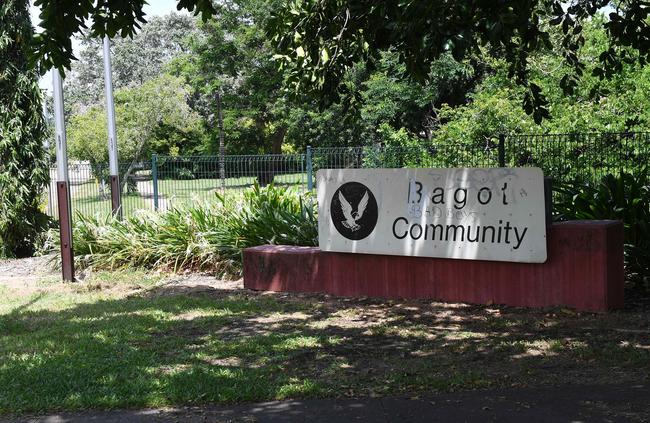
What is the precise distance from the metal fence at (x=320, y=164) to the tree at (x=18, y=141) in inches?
29.1

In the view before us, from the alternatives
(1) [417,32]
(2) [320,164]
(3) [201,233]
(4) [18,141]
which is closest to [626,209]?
(1) [417,32]

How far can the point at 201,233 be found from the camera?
11.7m

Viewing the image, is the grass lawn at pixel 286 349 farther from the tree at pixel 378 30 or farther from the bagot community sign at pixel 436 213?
the tree at pixel 378 30

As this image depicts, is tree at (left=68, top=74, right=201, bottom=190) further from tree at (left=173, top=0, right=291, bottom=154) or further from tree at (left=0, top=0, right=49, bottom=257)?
tree at (left=0, top=0, right=49, bottom=257)

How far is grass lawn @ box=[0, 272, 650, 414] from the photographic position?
5531mm

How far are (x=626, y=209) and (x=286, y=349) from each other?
477 cm

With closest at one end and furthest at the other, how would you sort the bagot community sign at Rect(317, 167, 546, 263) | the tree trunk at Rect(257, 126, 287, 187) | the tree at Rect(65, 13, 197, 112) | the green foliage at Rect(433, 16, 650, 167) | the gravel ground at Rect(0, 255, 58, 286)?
the bagot community sign at Rect(317, 167, 546, 263) → the gravel ground at Rect(0, 255, 58, 286) → the green foliage at Rect(433, 16, 650, 167) → the tree trunk at Rect(257, 126, 287, 187) → the tree at Rect(65, 13, 197, 112)

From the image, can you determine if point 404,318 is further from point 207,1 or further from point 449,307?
point 207,1

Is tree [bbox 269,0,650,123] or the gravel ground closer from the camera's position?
tree [bbox 269,0,650,123]

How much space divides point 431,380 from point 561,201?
5.23 meters

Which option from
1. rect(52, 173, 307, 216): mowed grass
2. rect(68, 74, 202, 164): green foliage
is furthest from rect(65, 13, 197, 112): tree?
rect(52, 173, 307, 216): mowed grass

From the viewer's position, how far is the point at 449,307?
8.54m

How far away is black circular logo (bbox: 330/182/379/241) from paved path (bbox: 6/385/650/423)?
4219 millimetres

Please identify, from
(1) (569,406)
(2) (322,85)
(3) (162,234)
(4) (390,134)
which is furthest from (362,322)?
(4) (390,134)
